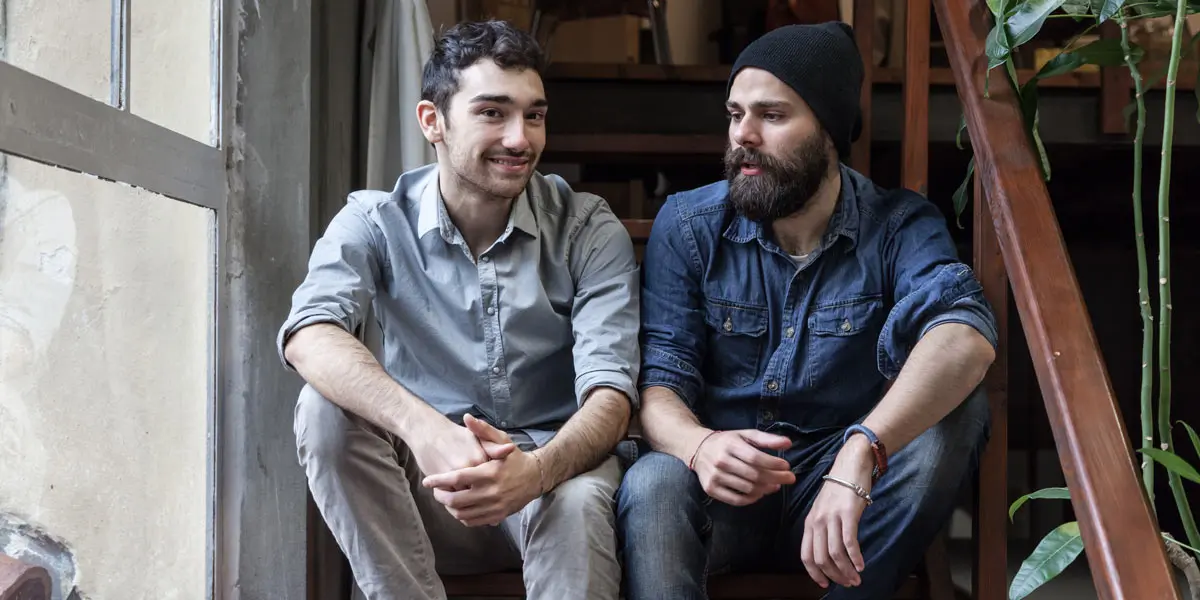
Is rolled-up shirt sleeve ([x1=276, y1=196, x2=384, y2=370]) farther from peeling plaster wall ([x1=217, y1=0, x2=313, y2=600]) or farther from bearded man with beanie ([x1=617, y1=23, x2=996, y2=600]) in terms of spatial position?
bearded man with beanie ([x1=617, y1=23, x2=996, y2=600])

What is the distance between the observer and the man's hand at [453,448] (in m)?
1.44

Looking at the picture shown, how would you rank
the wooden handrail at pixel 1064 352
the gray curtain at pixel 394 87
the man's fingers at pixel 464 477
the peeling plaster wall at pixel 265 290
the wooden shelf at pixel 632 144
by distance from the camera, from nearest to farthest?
the wooden handrail at pixel 1064 352
the man's fingers at pixel 464 477
the peeling plaster wall at pixel 265 290
the gray curtain at pixel 394 87
the wooden shelf at pixel 632 144

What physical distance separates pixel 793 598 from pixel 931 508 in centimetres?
27

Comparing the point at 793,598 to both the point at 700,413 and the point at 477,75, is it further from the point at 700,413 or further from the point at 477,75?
the point at 477,75

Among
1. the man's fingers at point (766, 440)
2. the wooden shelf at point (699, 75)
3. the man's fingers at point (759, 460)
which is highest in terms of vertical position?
the wooden shelf at point (699, 75)

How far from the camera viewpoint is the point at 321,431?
1.53 m

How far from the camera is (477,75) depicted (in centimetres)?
179

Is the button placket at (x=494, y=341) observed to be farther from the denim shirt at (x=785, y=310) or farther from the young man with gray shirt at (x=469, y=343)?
the denim shirt at (x=785, y=310)

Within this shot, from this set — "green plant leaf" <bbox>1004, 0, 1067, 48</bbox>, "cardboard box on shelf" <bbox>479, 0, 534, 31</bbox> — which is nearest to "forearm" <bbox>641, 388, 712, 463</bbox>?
"green plant leaf" <bbox>1004, 0, 1067, 48</bbox>

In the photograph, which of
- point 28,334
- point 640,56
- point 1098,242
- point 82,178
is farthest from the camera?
point 640,56

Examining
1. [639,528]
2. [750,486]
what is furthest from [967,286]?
[639,528]

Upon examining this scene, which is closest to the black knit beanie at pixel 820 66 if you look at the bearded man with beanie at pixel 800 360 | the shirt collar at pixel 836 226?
the bearded man with beanie at pixel 800 360

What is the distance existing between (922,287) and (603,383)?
50cm

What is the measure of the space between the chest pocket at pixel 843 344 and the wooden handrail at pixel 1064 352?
0.35 m
